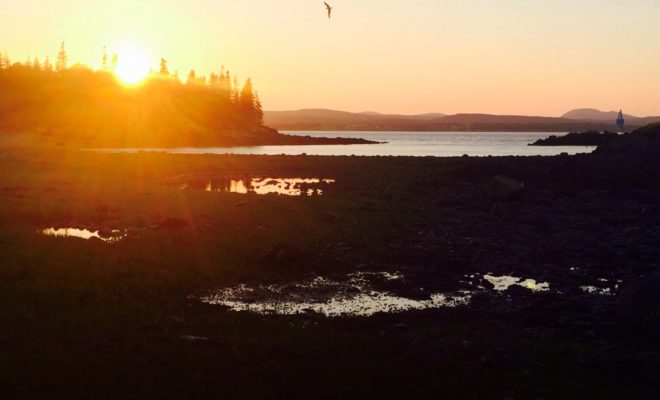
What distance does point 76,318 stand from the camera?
1493 centimetres

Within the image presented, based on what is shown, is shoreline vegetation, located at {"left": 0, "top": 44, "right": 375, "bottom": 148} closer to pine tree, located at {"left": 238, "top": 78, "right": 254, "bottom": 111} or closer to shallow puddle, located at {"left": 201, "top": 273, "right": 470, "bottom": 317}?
pine tree, located at {"left": 238, "top": 78, "right": 254, "bottom": 111}

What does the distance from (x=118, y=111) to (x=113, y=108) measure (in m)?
3.06

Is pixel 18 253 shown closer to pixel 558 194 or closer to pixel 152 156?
pixel 558 194

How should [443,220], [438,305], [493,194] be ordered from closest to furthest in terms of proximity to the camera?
[438,305] < [443,220] < [493,194]

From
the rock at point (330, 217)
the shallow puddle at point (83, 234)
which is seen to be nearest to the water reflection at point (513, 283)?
the rock at point (330, 217)

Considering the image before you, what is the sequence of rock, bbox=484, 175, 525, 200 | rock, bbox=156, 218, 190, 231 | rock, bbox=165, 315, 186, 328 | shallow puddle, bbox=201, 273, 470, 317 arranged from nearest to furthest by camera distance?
rock, bbox=165, 315, 186, 328, shallow puddle, bbox=201, 273, 470, 317, rock, bbox=156, 218, 190, 231, rock, bbox=484, 175, 525, 200

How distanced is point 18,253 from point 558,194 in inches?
1262

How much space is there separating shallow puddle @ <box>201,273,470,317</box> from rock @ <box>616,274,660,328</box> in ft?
12.9

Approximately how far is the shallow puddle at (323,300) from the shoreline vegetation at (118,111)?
93029 millimetres

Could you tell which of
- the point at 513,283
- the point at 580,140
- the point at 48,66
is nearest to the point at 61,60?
the point at 48,66

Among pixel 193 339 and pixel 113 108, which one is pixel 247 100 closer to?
pixel 113 108

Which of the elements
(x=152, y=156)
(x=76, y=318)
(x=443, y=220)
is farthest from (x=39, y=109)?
(x=76, y=318)

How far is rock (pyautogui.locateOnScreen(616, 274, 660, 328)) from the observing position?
50.7 feet

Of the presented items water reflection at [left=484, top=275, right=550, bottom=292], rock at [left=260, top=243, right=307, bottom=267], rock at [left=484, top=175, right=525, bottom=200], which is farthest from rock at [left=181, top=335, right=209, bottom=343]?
rock at [left=484, top=175, right=525, bottom=200]
